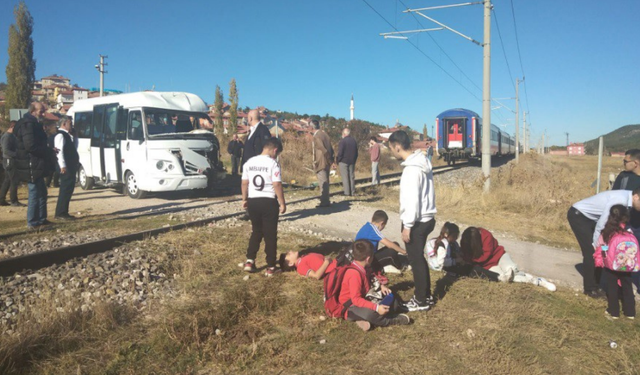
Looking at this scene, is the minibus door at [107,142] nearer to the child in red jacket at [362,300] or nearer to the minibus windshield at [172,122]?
the minibus windshield at [172,122]

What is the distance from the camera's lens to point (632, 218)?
4910 mm

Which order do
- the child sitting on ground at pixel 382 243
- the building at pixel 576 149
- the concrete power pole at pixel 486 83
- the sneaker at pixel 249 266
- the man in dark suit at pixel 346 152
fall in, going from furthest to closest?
the building at pixel 576 149, the concrete power pole at pixel 486 83, the man in dark suit at pixel 346 152, the sneaker at pixel 249 266, the child sitting on ground at pixel 382 243

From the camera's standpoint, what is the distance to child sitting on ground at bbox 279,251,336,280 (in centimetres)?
514

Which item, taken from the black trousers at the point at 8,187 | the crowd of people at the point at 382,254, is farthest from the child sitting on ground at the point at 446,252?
the black trousers at the point at 8,187

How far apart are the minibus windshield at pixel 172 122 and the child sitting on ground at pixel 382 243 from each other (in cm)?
707

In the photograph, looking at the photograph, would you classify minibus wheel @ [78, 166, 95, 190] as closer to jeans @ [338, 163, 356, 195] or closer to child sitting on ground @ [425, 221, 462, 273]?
jeans @ [338, 163, 356, 195]

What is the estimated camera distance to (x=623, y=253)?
14.3 feet

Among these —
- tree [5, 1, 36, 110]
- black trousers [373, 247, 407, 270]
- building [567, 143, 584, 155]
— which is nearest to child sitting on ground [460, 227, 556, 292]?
black trousers [373, 247, 407, 270]

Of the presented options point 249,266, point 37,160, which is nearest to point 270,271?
point 249,266

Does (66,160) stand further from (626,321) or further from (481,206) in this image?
(481,206)

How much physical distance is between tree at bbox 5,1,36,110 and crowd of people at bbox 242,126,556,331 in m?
49.8

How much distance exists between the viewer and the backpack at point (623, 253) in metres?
4.34

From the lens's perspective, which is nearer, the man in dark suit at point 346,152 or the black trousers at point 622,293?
the black trousers at point 622,293

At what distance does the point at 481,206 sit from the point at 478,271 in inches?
232
